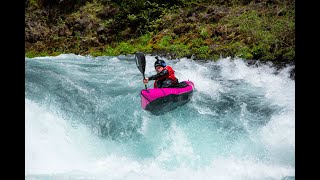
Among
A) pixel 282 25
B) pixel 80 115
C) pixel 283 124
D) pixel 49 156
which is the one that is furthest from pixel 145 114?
pixel 282 25

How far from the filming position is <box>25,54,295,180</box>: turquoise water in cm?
563

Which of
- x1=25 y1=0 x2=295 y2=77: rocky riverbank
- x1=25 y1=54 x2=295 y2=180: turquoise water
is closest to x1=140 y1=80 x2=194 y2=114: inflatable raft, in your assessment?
x1=25 y1=54 x2=295 y2=180: turquoise water

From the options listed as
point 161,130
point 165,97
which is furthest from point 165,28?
point 165,97

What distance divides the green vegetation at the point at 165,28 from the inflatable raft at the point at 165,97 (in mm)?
1969

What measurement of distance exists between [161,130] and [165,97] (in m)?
0.76

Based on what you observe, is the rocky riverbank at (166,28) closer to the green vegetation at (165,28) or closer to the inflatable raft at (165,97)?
the green vegetation at (165,28)

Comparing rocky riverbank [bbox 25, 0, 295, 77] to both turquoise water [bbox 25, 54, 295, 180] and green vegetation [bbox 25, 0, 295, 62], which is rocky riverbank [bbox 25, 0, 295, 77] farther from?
turquoise water [bbox 25, 54, 295, 180]

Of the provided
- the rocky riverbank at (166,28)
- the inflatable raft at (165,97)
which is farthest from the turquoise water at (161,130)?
the rocky riverbank at (166,28)

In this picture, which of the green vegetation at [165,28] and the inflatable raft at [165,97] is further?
the green vegetation at [165,28]

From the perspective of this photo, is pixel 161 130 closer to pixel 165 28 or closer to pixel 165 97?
pixel 165 97

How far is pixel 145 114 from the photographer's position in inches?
241

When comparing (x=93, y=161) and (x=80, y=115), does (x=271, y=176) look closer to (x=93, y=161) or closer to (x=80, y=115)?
(x=93, y=161)

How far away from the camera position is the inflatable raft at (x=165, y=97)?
542 cm

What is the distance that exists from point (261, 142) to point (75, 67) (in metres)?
3.35
